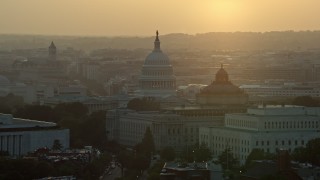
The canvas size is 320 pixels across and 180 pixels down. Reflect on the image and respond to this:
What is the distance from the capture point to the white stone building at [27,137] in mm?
85188

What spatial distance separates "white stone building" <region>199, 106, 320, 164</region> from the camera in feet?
263

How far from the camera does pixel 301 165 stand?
6397 centimetres

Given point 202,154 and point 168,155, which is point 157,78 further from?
point 202,154

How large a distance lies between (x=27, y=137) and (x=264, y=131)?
41.3 ft

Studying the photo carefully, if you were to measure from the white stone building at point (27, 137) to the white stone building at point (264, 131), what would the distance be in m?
7.32

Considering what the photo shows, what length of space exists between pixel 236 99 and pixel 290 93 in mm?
37555

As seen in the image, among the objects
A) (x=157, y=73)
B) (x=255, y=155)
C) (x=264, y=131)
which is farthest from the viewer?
(x=157, y=73)

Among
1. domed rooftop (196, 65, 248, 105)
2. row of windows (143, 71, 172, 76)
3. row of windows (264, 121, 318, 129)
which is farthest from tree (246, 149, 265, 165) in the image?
row of windows (143, 71, 172, 76)

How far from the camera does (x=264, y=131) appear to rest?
8106 centimetres

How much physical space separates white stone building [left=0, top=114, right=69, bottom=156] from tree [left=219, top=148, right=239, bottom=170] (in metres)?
12.6

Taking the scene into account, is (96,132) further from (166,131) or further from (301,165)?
(301,165)

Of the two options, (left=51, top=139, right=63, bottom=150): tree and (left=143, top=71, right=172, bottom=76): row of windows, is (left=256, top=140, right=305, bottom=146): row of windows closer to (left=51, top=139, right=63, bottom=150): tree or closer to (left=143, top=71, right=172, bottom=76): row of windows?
(left=51, top=139, right=63, bottom=150): tree

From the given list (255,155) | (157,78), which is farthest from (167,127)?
(157,78)

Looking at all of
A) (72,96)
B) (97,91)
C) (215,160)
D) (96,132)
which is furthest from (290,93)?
(215,160)
